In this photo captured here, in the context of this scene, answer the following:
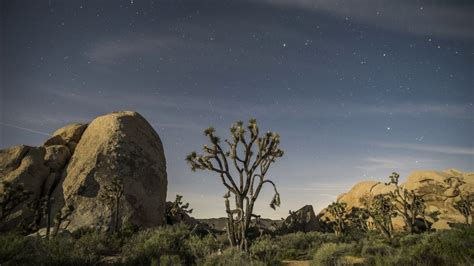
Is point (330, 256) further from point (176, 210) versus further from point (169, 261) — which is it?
point (176, 210)

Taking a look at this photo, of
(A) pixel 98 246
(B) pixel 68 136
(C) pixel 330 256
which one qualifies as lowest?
(C) pixel 330 256

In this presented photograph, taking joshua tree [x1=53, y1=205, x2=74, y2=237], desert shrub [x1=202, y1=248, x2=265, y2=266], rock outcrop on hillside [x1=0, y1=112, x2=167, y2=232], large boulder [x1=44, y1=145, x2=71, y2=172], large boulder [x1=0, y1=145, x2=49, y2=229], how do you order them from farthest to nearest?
large boulder [x1=44, y1=145, x2=71, y2=172]
large boulder [x1=0, y1=145, x2=49, y2=229]
rock outcrop on hillside [x1=0, y1=112, x2=167, y2=232]
joshua tree [x1=53, y1=205, x2=74, y2=237]
desert shrub [x1=202, y1=248, x2=265, y2=266]

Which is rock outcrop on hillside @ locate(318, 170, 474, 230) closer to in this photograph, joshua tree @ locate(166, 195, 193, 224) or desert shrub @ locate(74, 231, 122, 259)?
joshua tree @ locate(166, 195, 193, 224)

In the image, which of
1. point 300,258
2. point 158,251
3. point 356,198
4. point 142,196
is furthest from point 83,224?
point 356,198

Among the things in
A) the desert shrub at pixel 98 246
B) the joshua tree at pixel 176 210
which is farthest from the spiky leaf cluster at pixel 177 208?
the desert shrub at pixel 98 246

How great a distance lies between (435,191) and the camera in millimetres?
50531

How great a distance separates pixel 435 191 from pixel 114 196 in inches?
1885

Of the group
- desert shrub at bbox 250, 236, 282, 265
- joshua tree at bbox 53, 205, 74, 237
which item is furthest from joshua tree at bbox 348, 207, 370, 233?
joshua tree at bbox 53, 205, 74, 237

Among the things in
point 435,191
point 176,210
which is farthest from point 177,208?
point 435,191

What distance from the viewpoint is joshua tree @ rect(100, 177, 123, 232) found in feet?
77.0

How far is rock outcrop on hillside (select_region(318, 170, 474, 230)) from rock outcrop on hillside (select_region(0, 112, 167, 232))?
1250 inches

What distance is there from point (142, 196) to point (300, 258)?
1638 cm

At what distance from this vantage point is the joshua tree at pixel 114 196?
2348cm

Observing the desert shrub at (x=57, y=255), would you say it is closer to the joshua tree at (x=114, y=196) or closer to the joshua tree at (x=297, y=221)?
the joshua tree at (x=114, y=196)
